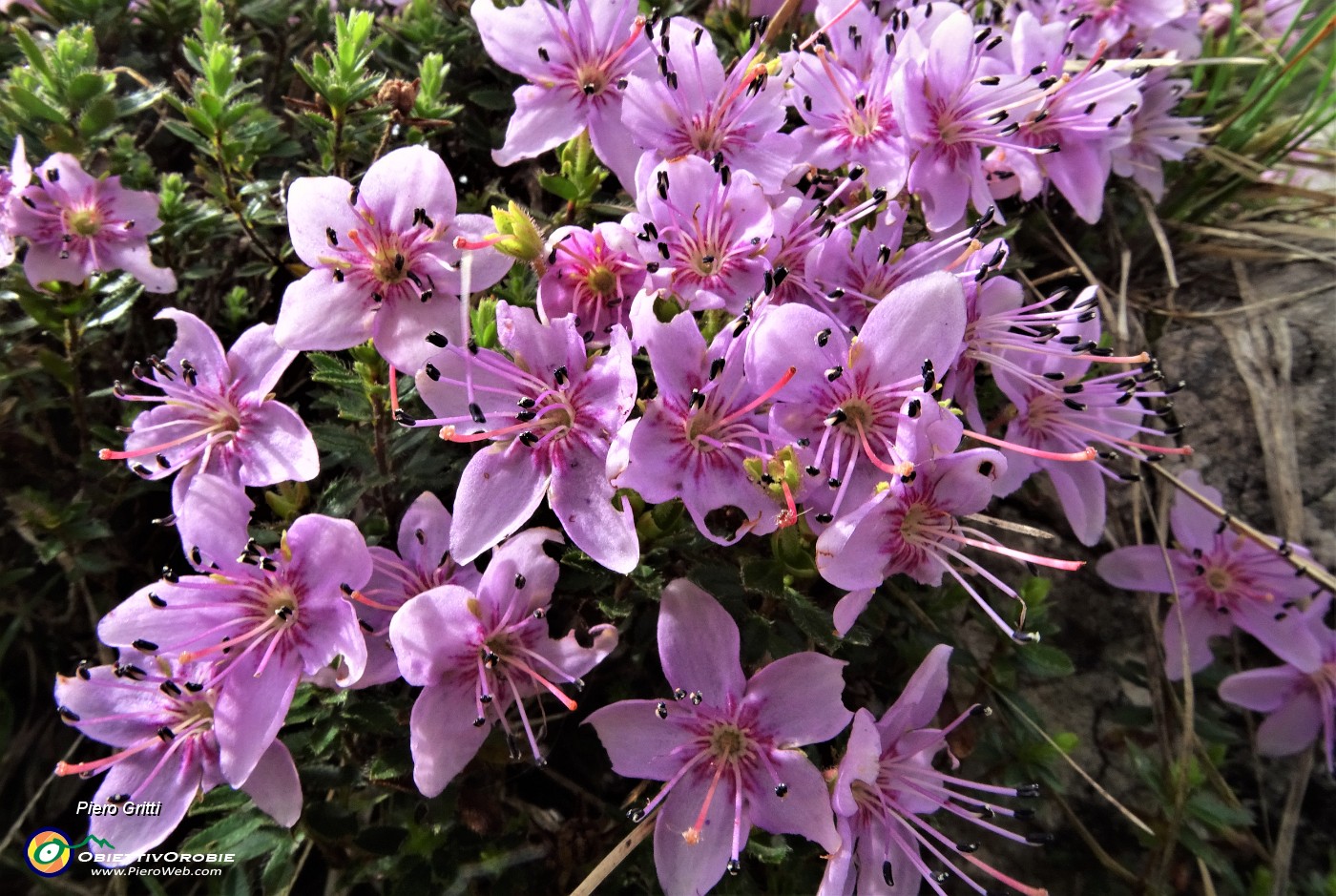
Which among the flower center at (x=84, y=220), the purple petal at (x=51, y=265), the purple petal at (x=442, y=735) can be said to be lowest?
the purple petal at (x=442, y=735)

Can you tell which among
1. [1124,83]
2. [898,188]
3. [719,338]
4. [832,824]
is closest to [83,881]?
[832,824]

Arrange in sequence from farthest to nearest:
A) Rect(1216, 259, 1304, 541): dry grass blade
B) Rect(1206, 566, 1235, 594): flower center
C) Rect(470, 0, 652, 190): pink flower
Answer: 1. Rect(1216, 259, 1304, 541): dry grass blade
2. Rect(1206, 566, 1235, 594): flower center
3. Rect(470, 0, 652, 190): pink flower

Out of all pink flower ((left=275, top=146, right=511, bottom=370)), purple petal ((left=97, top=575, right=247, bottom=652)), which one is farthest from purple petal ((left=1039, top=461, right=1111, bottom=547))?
purple petal ((left=97, top=575, right=247, bottom=652))

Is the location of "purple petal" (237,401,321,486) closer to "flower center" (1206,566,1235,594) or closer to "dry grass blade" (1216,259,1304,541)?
"flower center" (1206,566,1235,594)

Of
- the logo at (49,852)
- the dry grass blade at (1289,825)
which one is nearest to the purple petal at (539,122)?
the logo at (49,852)

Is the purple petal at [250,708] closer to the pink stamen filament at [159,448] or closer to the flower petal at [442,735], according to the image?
the flower petal at [442,735]

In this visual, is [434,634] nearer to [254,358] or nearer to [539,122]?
[254,358]
